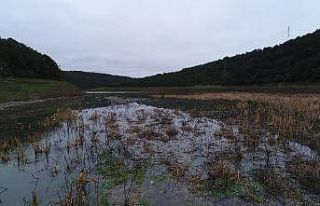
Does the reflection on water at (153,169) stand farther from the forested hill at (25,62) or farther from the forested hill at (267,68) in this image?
the forested hill at (25,62)

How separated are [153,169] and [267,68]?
133m

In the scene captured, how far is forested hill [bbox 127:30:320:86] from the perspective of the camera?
375 feet

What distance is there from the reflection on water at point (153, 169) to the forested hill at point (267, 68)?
87802 millimetres

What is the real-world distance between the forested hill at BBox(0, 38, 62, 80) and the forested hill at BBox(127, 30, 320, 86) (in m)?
53.7

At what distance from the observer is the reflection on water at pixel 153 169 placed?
34.7 ft

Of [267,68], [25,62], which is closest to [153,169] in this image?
[25,62]

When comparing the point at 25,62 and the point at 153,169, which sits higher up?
the point at 25,62

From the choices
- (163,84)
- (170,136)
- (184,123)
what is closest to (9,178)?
(170,136)

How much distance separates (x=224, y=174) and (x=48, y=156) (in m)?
6.91

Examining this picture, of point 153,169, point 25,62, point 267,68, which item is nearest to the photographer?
point 153,169

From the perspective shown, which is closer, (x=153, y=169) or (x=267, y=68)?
(x=153, y=169)

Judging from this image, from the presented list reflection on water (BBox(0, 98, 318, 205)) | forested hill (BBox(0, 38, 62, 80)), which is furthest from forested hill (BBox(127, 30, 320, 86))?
Result: reflection on water (BBox(0, 98, 318, 205))

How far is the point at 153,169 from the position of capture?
13.5 metres

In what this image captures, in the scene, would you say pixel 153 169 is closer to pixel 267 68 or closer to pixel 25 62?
pixel 25 62
